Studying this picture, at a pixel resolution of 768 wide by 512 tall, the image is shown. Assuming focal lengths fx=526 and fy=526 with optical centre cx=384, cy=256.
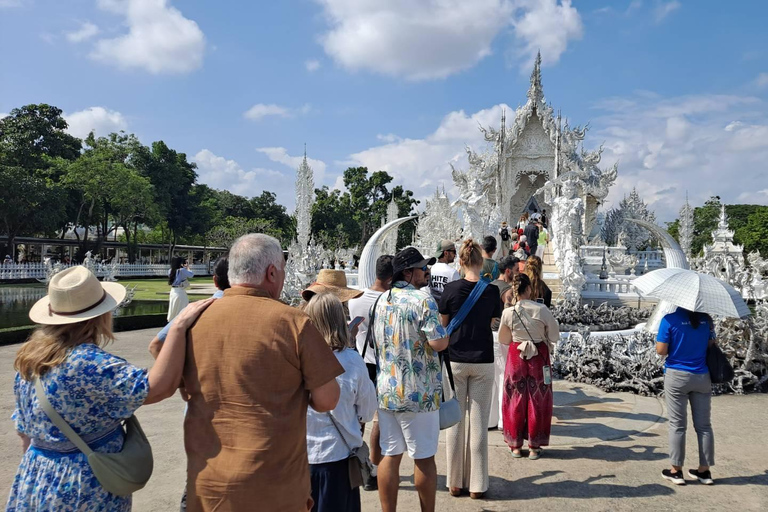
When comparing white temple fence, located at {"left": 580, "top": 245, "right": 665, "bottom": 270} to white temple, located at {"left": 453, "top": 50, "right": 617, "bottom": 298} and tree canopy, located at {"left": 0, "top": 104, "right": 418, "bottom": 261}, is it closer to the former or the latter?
white temple, located at {"left": 453, "top": 50, "right": 617, "bottom": 298}

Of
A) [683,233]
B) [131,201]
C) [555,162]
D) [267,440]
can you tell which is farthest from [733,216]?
[267,440]

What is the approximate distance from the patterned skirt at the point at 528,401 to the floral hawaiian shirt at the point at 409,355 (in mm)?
1552

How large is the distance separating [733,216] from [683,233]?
38.3 meters

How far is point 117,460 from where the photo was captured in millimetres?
2016

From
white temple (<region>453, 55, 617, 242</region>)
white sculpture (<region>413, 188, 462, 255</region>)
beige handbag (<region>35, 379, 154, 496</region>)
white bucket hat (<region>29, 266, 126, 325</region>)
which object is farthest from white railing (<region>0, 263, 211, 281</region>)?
beige handbag (<region>35, 379, 154, 496</region>)

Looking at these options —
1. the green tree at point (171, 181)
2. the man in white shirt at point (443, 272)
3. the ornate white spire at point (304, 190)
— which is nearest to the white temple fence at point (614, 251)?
the ornate white spire at point (304, 190)

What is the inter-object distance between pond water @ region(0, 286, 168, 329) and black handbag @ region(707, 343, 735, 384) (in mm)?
12647

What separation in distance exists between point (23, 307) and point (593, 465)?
18115mm

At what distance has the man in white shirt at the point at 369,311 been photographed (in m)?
3.69

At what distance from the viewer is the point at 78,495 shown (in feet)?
6.49

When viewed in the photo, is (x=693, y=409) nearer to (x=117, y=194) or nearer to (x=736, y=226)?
(x=117, y=194)

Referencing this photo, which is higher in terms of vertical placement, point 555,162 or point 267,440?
point 555,162

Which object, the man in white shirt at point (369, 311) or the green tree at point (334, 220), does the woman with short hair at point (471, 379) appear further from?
the green tree at point (334, 220)

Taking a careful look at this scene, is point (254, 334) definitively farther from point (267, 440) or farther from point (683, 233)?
point (683, 233)
